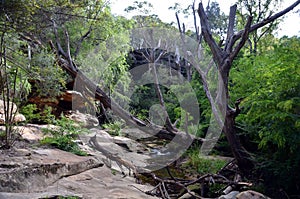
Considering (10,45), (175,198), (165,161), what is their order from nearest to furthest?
1. (10,45)
2. (175,198)
3. (165,161)

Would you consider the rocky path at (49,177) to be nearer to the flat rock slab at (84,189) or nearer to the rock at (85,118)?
the flat rock slab at (84,189)

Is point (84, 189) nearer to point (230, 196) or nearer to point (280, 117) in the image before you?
point (230, 196)

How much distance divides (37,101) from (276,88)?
5.68m

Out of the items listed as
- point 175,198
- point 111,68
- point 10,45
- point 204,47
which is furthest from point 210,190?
point 204,47

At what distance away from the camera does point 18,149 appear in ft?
12.0

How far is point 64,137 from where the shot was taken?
15.4ft

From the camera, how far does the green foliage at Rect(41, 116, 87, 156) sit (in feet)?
14.8

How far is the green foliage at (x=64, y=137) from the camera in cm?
452

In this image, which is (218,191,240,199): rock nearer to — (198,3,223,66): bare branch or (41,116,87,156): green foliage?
(198,3,223,66): bare branch

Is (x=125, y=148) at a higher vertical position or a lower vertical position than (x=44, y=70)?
lower

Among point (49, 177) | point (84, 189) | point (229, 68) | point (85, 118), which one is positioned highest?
point (229, 68)

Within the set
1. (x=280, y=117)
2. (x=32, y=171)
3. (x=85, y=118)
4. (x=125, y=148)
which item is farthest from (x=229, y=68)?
(x=85, y=118)

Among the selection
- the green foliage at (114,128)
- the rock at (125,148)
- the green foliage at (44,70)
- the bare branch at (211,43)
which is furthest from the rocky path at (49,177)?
the green foliage at (114,128)

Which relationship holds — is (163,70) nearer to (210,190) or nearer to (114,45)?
(114,45)
